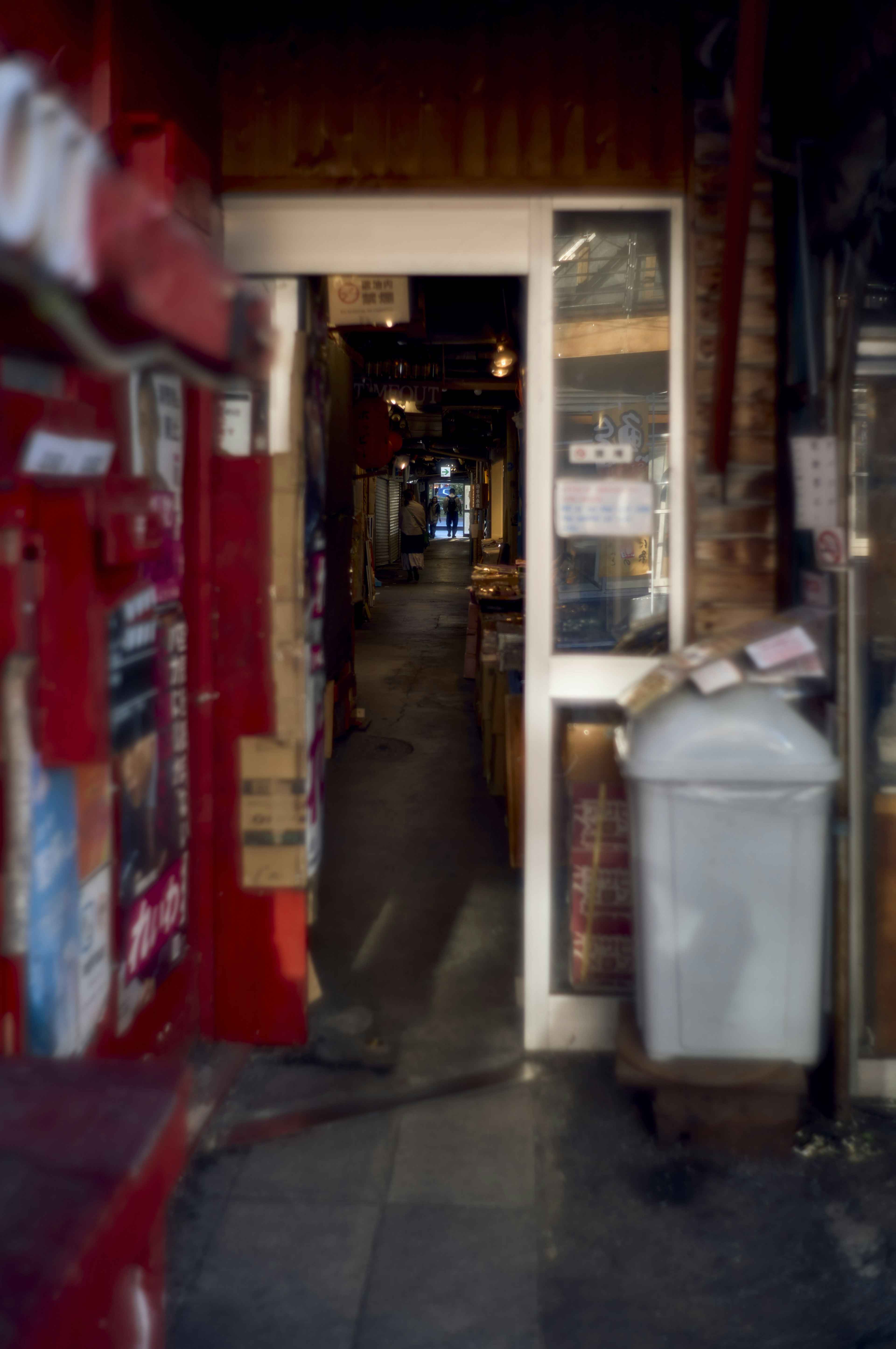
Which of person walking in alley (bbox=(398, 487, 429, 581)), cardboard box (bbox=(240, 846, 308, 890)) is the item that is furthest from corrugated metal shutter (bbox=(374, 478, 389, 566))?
cardboard box (bbox=(240, 846, 308, 890))

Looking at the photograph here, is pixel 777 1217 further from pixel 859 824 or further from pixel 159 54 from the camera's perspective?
pixel 159 54

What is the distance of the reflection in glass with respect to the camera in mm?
3496

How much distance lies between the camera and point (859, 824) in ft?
11.2

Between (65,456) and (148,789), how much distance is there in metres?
1.21

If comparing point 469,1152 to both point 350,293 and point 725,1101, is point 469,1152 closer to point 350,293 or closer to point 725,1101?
point 725,1101

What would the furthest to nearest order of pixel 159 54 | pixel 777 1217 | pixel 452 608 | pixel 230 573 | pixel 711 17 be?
pixel 452 608 → pixel 230 573 → pixel 711 17 → pixel 159 54 → pixel 777 1217

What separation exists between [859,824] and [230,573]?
92.1 inches

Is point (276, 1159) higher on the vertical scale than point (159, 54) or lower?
lower

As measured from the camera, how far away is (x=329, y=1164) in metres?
3.03

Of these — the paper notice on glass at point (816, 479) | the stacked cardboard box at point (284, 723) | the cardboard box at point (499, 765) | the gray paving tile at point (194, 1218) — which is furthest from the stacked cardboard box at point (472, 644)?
the gray paving tile at point (194, 1218)

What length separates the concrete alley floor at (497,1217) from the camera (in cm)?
241

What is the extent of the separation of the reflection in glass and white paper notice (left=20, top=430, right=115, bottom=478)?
1614 millimetres

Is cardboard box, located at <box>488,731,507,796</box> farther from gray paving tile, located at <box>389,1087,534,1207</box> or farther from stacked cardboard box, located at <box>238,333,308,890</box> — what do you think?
gray paving tile, located at <box>389,1087,534,1207</box>

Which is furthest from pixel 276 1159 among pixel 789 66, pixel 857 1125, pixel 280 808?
pixel 789 66
